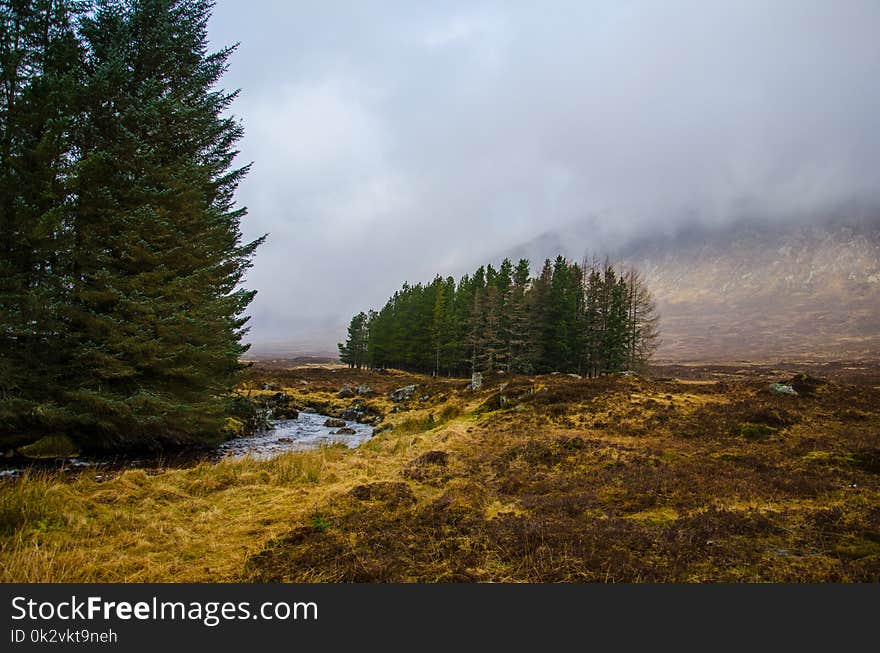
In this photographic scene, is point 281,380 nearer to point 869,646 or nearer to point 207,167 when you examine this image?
point 207,167

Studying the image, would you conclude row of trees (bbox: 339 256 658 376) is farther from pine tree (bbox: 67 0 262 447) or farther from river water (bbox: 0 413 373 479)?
pine tree (bbox: 67 0 262 447)

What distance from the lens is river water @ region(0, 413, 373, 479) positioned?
389 inches

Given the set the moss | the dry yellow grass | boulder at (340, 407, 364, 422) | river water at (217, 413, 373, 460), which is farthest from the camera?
boulder at (340, 407, 364, 422)

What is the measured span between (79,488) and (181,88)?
13.5 m

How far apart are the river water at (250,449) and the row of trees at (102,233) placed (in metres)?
0.82

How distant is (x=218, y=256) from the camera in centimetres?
1483

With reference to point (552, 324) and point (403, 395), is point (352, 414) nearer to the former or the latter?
point (403, 395)

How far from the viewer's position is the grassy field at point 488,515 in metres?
4.30

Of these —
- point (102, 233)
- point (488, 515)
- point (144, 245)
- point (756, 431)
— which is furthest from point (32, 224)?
point (756, 431)

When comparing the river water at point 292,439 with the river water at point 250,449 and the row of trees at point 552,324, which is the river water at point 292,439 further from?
the row of trees at point 552,324

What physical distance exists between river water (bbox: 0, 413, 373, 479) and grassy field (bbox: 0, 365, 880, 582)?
9.96 feet

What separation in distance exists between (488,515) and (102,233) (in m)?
13.6

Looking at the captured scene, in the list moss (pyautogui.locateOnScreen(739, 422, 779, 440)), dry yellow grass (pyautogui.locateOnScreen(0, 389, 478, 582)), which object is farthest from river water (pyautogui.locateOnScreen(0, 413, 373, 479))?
moss (pyautogui.locateOnScreen(739, 422, 779, 440))

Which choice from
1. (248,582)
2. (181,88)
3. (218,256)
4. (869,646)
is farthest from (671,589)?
(181,88)
